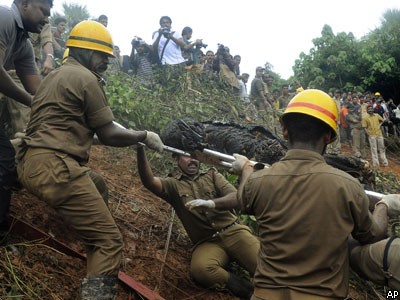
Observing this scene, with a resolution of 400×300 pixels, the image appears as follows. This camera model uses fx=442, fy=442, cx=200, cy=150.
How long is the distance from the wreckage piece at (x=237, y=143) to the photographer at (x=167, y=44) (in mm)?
5168

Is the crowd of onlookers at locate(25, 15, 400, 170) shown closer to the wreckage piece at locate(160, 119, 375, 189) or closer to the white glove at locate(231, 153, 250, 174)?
the wreckage piece at locate(160, 119, 375, 189)

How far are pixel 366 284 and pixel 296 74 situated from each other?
69.7ft

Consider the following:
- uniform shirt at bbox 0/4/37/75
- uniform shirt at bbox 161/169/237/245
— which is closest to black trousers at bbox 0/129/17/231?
uniform shirt at bbox 0/4/37/75

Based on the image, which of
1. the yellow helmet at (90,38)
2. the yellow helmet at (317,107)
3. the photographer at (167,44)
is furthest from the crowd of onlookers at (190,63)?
the yellow helmet at (317,107)

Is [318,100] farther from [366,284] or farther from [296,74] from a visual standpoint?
[296,74]

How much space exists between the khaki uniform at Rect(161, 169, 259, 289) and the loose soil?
24cm

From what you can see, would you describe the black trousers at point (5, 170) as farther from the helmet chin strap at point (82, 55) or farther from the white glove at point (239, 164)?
the white glove at point (239, 164)

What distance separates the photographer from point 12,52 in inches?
146

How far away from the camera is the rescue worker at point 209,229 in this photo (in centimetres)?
411

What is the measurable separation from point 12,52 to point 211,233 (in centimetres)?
243

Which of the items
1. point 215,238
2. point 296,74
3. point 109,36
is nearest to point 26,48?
point 109,36

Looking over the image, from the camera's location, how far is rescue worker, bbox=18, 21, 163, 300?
2.98m

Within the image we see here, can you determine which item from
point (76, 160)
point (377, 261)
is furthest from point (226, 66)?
point (377, 261)

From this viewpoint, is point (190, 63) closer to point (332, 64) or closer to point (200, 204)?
point (200, 204)
